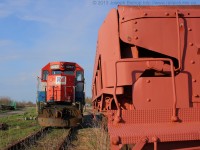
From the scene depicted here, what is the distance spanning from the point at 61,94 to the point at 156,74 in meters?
12.7

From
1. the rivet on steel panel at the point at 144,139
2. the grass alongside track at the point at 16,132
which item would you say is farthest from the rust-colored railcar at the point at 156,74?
the grass alongside track at the point at 16,132

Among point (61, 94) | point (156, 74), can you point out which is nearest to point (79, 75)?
point (61, 94)

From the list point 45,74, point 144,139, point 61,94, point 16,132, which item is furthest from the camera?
point 45,74

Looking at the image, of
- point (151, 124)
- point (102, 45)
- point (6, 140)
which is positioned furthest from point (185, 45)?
point (6, 140)

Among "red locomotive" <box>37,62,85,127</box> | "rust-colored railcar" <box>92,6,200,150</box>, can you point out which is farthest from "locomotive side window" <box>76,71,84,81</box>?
"rust-colored railcar" <box>92,6,200,150</box>

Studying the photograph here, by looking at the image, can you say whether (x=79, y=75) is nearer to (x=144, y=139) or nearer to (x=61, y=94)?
(x=61, y=94)

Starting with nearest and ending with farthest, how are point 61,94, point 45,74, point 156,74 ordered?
point 156,74
point 61,94
point 45,74

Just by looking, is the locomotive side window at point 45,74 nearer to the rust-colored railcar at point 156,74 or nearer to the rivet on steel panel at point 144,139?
the rust-colored railcar at point 156,74

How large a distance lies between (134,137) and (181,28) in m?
1.80

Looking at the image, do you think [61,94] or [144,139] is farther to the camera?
[61,94]

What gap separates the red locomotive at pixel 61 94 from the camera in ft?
50.6

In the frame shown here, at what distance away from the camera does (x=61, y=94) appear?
1677 centimetres

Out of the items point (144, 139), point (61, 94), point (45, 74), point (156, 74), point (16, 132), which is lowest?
point (16, 132)

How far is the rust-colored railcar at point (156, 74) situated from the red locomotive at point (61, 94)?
1101cm
